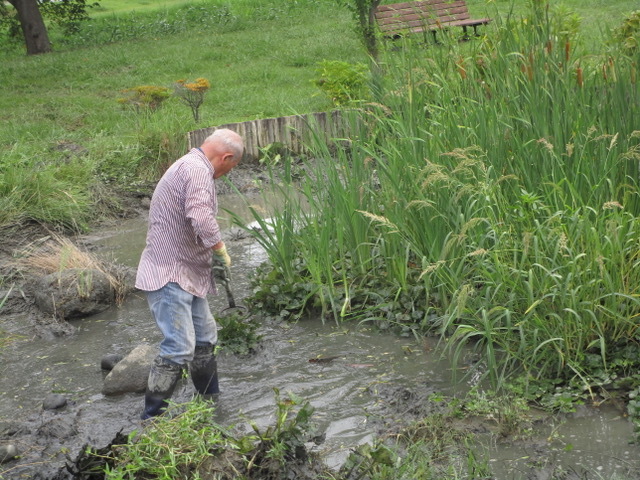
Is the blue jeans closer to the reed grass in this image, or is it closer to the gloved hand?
the gloved hand

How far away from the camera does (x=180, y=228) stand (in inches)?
201

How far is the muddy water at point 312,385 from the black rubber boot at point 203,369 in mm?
148

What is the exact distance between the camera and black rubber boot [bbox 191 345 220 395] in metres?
5.44

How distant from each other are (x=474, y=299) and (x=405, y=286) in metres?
1.08

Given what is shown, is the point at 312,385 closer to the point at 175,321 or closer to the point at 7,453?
the point at 175,321

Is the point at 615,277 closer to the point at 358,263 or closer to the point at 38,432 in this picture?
the point at 358,263

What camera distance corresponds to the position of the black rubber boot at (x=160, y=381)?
16.7ft

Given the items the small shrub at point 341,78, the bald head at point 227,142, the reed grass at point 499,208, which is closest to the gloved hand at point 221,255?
the bald head at point 227,142

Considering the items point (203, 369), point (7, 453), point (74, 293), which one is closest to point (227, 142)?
point (203, 369)

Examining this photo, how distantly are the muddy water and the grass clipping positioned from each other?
1.15ft

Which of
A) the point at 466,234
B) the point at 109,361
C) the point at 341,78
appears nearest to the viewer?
the point at 466,234

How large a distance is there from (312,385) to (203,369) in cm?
71

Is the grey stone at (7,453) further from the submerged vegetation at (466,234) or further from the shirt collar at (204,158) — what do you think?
the shirt collar at (204,158)

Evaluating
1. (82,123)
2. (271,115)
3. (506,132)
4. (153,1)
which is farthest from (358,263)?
(153,1)
